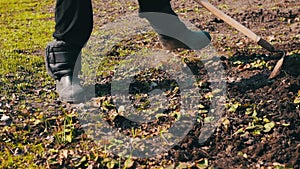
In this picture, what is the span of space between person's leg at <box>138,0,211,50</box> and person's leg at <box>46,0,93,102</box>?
713 mm

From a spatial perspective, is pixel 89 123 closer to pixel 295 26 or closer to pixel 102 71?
pixel 102 71

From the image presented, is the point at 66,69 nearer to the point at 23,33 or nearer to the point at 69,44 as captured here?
the point at 69,44

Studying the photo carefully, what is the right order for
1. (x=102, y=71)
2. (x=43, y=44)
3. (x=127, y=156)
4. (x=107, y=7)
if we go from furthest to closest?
(x=107, y=7), (x=43, y=44), (x=102, y=71), (x=127, y=156)

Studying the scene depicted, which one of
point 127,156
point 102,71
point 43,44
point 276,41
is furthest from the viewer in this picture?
point 43,44

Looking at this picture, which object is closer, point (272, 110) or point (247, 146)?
point (247, 146)

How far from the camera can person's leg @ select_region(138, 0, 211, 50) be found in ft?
13.5

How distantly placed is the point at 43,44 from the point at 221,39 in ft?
6.27

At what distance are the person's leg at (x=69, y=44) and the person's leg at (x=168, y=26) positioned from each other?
28.1 inches

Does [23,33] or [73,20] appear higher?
[73,20]

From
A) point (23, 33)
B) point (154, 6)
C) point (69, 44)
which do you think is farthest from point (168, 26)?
point (23, 33)

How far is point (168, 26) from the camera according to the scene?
4.16 metres

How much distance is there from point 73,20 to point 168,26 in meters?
0.98

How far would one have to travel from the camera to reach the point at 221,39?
4.79 metres

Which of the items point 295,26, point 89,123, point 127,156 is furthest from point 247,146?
point 295,26
